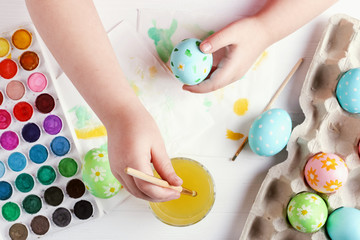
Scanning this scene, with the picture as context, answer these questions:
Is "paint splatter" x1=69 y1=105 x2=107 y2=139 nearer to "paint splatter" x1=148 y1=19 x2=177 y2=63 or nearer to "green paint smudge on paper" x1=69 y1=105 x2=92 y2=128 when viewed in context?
"green paint smudge on paper" x1=69 y1=105 x2=92 y2=128

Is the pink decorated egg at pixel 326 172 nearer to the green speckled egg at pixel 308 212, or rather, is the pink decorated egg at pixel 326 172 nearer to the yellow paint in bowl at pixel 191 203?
the green speckled egg at pixel 308 212

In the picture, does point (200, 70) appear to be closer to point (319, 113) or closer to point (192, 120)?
point (192, 120)

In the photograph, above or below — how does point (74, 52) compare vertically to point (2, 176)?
above

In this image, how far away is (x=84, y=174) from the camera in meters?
0.84

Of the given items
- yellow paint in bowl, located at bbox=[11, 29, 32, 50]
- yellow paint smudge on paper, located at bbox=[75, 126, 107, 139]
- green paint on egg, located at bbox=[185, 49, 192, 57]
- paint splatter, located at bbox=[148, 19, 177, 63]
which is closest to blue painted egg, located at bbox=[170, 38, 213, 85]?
green paint on egg, located at bbox=[185, 49, 192, 57]

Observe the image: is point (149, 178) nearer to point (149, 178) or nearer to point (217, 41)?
point (149, 178)

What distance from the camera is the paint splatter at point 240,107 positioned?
92 cm

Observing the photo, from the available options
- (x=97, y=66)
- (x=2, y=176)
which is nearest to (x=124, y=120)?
(x=97, y=66)

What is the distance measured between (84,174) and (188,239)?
260mm

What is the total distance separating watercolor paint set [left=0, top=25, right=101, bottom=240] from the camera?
871 millimetres

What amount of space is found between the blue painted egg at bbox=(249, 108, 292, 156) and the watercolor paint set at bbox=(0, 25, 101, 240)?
13.9 inches

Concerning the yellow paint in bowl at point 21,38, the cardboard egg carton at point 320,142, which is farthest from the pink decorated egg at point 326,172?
the yellow paint in bowl at point 21,38

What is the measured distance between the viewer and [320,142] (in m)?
0.87

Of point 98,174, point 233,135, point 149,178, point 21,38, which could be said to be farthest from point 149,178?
point 21,38
